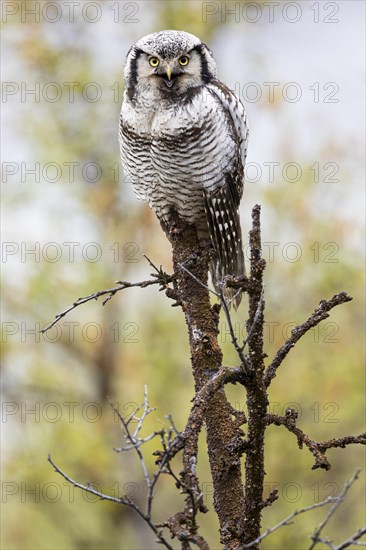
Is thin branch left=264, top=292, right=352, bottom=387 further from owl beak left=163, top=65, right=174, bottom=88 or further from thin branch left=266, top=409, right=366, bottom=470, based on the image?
owl beak left=163, top=65, right=174, bottom=88

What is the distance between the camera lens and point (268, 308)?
1098 centimetres

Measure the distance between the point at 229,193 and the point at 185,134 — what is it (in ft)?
1.47

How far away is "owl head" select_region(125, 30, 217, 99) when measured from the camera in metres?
4.61

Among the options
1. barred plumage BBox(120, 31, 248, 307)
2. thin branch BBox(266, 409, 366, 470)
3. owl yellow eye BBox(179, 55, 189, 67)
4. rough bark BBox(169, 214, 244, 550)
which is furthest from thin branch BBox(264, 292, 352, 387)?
owl yellow eye BBox(179, 55, 189, 67)

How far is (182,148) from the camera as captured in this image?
15.1ft

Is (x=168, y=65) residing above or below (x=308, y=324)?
above

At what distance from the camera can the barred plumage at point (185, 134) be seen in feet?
15.1

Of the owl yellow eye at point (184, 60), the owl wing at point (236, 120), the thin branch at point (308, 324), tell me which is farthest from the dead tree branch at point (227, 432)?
the owl yellow eye at point (184, 60)

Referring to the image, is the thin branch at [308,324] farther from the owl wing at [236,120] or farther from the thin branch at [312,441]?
the owl wing at [236,120]

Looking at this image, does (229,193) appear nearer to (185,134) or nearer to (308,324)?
(185,134)

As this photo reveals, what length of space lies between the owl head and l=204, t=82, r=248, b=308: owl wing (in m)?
0.13

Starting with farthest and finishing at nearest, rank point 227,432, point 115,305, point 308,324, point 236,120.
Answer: point 115,305 → point 236,120 → point 227,432 → point 308,324

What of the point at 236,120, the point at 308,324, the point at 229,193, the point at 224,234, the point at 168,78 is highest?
the point at 168,78

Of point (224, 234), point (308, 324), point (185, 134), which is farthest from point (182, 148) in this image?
point (308, 324)
